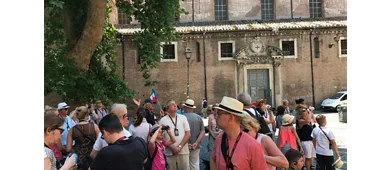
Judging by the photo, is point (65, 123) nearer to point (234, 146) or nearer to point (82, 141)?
point (82, 141)

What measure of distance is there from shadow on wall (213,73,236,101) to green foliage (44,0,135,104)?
12.5 metres

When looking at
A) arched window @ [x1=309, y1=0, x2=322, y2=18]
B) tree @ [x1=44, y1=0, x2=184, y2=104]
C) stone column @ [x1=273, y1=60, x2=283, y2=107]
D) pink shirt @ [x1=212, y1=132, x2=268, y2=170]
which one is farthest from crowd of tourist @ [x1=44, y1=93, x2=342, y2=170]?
arched window @ [x1=309, y1=0, x2=322, y2=18]

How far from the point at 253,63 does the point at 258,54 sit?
642mm

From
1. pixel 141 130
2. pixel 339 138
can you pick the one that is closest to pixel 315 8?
pixel 339 138

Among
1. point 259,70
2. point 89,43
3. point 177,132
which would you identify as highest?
point 89,43

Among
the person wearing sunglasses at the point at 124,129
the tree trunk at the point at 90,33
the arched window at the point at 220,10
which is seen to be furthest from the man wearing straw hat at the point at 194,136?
the arched window at the point at 220,10

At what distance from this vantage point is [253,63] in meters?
28.1

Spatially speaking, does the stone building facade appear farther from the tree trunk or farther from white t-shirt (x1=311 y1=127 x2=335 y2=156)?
white t-shirt (x1=311 y1=127 x2=335 y2=156)

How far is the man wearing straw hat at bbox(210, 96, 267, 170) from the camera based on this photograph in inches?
144

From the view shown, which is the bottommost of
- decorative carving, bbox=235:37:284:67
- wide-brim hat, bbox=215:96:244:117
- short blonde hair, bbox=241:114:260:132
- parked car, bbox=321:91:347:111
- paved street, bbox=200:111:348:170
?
paved street, bbox=200:111:348:170

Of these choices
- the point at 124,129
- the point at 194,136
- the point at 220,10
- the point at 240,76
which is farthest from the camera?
the point at 220,10

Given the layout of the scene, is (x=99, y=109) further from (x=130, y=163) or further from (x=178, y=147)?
(x=130, y=163)
